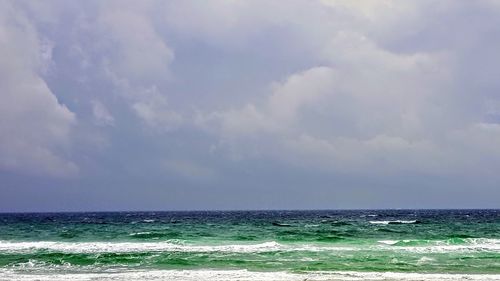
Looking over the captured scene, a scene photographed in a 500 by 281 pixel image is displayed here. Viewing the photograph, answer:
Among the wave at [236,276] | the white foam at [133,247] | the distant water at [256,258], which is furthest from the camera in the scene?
the white foam at [133,247]

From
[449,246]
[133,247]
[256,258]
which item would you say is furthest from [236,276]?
[449,246]

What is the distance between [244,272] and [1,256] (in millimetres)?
13859

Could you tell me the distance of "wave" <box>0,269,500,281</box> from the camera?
18938 mm

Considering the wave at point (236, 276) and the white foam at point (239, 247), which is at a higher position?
the white foam at point (239, 247)

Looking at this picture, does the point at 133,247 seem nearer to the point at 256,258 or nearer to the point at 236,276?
the point at 256,258

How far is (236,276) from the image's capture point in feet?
63.4

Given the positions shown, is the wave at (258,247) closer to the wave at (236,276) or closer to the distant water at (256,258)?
the distant water at (256,258)

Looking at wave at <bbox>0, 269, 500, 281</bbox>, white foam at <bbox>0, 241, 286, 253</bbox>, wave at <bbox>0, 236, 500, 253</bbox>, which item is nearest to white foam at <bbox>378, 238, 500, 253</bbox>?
wave at <bbox>0, 236, 500, 253</bbox>

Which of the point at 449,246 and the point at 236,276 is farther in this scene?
the point at 449,246

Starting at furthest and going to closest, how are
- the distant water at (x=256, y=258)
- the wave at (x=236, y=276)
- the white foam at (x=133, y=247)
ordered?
the white foam at (x=133, y=247)
the distant water at (x=256, y=258)
the wave at (x=236, y=276)

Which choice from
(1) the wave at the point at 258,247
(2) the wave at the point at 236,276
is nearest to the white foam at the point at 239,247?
(1) the wave at the point at 258,247

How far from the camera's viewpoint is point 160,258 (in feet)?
84.3

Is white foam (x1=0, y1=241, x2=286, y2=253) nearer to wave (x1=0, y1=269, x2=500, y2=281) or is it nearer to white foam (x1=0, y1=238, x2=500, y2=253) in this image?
white foam (x1=0, y1=238, x2=500, y2=253)

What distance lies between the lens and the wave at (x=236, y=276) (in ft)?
62.1
